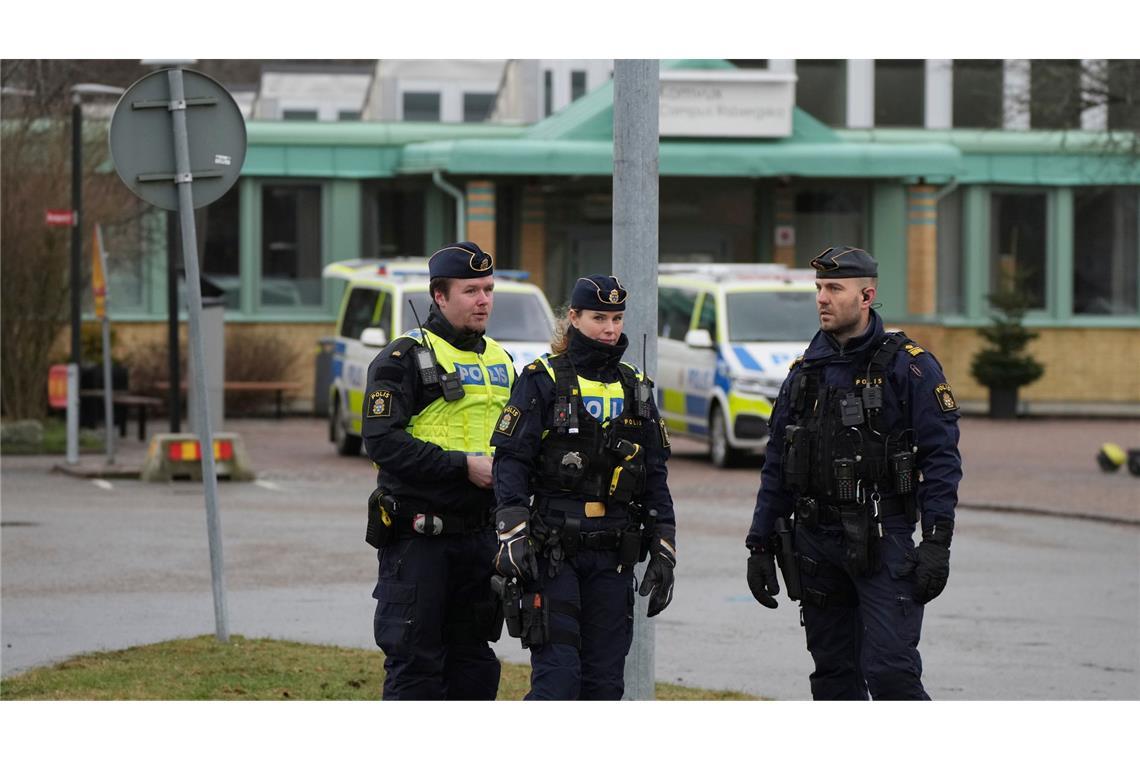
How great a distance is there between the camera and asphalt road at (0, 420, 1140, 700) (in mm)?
9547

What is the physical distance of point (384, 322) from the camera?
2112cm

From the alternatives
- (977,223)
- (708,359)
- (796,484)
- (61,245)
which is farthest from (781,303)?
(796,484)

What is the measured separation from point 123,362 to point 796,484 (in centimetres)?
2224

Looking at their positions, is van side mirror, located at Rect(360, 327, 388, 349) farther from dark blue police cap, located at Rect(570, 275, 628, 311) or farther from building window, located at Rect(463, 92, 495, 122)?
building window, located at Rect(463, 92, 495, 122)

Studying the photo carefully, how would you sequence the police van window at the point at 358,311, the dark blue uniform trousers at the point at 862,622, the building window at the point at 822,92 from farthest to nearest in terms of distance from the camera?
1. the building window at the point at 822,92
2. the police van window at the point at 358,311
3. the dark blue uniform trousers at the point at 862,622

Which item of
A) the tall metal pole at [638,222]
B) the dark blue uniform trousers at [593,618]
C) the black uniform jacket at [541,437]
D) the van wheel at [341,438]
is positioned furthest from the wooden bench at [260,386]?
the dark blue uniform trousers at [593,618]

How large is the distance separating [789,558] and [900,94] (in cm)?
3055

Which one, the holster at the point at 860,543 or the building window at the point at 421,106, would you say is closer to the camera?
the holster at the point at 860,543

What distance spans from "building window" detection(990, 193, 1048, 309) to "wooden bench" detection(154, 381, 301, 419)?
41.4 ft

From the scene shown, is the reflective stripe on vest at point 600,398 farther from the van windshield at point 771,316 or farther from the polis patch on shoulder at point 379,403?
the van windshield at point 771,316

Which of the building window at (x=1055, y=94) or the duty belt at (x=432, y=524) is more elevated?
the building window at (x=1055, y=94)

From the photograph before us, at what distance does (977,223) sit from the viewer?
108 ft

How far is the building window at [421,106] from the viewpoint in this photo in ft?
148
